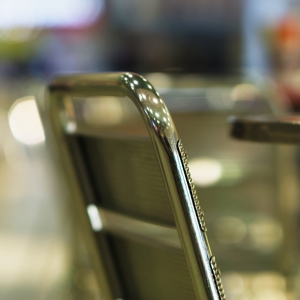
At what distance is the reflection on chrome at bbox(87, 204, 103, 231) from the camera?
990mm

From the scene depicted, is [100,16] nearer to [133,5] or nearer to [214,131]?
[133,5]

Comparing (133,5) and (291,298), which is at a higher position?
(133,5)

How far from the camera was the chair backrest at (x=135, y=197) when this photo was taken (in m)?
0.72

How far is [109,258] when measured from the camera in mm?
1014

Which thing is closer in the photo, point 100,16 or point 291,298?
point 291,298

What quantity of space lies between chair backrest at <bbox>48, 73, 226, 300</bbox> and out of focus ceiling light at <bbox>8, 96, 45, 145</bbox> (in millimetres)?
2690

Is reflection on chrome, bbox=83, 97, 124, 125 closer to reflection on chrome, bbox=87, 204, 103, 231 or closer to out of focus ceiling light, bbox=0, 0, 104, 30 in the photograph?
reflection on chrome, bbox=87, 204, 103, 231

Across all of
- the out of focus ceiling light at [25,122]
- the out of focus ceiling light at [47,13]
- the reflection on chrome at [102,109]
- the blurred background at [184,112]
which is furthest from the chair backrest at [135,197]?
the out of focus ceiling light at [47,13]

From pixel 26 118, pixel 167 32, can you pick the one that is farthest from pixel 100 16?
pixel 26 118

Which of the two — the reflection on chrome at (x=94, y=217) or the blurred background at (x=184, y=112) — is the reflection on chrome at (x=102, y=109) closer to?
Result: the blurred background at (x=184, y=112)

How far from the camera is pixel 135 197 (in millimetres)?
905

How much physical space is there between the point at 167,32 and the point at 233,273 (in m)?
5.42

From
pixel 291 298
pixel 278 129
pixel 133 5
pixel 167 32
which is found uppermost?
pixel 133 5

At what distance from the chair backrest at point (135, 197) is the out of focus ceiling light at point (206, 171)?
2.95 feet
